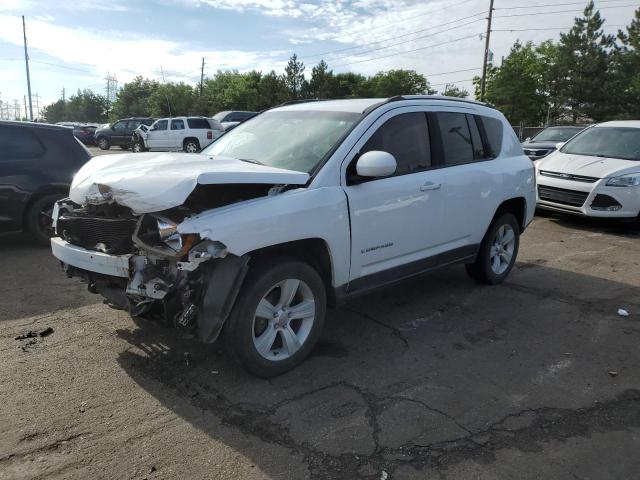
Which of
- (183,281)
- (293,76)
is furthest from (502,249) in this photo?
(293,76)

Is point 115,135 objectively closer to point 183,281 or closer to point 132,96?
point 183,281

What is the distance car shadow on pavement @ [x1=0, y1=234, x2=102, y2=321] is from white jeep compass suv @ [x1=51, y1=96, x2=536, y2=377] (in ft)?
3.88

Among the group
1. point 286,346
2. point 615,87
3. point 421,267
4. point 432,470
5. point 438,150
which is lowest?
point 432,470

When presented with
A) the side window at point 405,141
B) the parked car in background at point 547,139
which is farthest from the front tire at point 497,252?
the parked car in background at point 547,139

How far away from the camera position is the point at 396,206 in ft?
13.6

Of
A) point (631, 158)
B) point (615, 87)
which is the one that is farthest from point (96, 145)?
point (615, 87)

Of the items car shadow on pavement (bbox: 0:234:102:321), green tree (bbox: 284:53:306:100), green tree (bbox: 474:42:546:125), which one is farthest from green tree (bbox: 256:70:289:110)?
car shadow on pavement (bbox: 0:234:102:321)

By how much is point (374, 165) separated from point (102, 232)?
1.94 m

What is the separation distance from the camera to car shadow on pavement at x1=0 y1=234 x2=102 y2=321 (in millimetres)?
4755

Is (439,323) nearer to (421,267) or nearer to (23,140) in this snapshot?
(421,267)

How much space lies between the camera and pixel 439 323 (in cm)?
467

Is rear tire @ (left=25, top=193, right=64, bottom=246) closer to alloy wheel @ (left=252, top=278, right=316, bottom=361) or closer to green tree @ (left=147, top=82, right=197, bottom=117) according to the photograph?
alloy wheel @ (left=252, top=278, right=316, bottom=361)

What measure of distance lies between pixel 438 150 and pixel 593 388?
2.31 metres

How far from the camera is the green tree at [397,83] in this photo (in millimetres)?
74062
